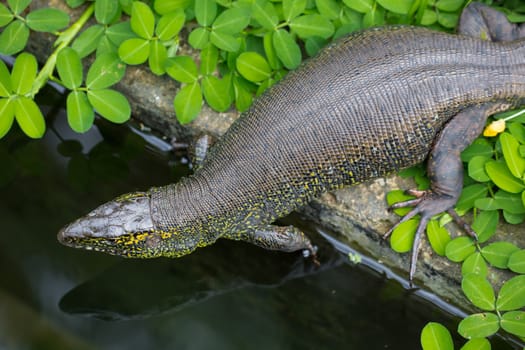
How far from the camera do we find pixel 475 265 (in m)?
3.23

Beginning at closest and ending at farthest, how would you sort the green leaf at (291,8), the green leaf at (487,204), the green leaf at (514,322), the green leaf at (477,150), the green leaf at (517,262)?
the green leaf at (514,322) → the green leaf at (517,262) → the green leaf at (487,204) → the green leaf at (477,150) → the green leaf at (291,8)

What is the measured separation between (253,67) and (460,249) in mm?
1472

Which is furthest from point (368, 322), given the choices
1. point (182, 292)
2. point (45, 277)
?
point (45, 277)

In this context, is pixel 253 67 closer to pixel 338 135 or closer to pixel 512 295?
pixel 338 135

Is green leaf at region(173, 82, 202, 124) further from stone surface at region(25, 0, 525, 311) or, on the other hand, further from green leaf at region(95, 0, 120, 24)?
green leaf at region(95, 0, 120, 24)

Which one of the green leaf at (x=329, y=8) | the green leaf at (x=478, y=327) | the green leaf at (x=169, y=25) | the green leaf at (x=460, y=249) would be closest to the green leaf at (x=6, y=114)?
the green leaf at (x=169, y=25)

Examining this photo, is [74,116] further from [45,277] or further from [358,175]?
[358,175]

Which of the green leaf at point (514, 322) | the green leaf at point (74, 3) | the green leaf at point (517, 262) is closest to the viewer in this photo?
the green leaf at point (514, 322)

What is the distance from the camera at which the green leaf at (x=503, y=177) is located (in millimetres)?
3176

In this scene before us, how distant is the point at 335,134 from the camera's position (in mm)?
3217

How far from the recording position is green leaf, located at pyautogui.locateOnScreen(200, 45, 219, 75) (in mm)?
3562

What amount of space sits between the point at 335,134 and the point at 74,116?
144cm

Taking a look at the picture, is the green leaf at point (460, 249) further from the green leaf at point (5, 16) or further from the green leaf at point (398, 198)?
the green leaf at point (5, 16)

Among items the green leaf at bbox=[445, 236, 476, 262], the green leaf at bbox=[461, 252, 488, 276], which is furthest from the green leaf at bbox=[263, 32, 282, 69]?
the green leaf at bbox=[461, 252, 488, 276]
